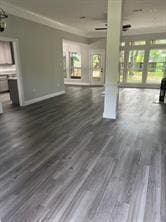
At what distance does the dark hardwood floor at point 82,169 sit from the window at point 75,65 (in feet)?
23.9

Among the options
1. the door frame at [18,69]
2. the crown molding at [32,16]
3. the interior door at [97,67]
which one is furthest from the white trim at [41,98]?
the interior door at [97,67]

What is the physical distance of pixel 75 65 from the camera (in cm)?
1140

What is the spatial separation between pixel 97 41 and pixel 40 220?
10.2 m

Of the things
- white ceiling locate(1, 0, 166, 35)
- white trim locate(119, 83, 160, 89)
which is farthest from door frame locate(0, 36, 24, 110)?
white trim locate(119, 83, 160, 89)

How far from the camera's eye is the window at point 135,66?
9.52 metres

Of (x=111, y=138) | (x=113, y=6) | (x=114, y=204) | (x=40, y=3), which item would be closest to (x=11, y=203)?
(x=114, y=204)

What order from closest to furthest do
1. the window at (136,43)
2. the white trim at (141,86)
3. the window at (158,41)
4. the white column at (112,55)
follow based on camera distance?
1. the white column at (112,55)
2. the window at (158,41)
3. the window at (136,43)
4. the white trim at (141,86)

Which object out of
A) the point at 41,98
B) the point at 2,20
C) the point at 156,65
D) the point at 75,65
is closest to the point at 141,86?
the point at 156,65

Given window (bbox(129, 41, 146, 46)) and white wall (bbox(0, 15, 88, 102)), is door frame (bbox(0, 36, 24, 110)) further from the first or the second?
window (bbox(129, 41, 146, 46))

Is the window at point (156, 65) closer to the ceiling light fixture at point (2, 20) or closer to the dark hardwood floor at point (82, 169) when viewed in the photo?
the dark hardwood floor at point (82, 169)

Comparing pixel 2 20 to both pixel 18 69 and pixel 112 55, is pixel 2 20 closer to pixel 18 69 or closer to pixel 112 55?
pixel 18 69

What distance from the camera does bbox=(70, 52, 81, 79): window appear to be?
11.2 metres

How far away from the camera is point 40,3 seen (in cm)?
475

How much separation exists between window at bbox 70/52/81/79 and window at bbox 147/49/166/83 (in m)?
4.43
